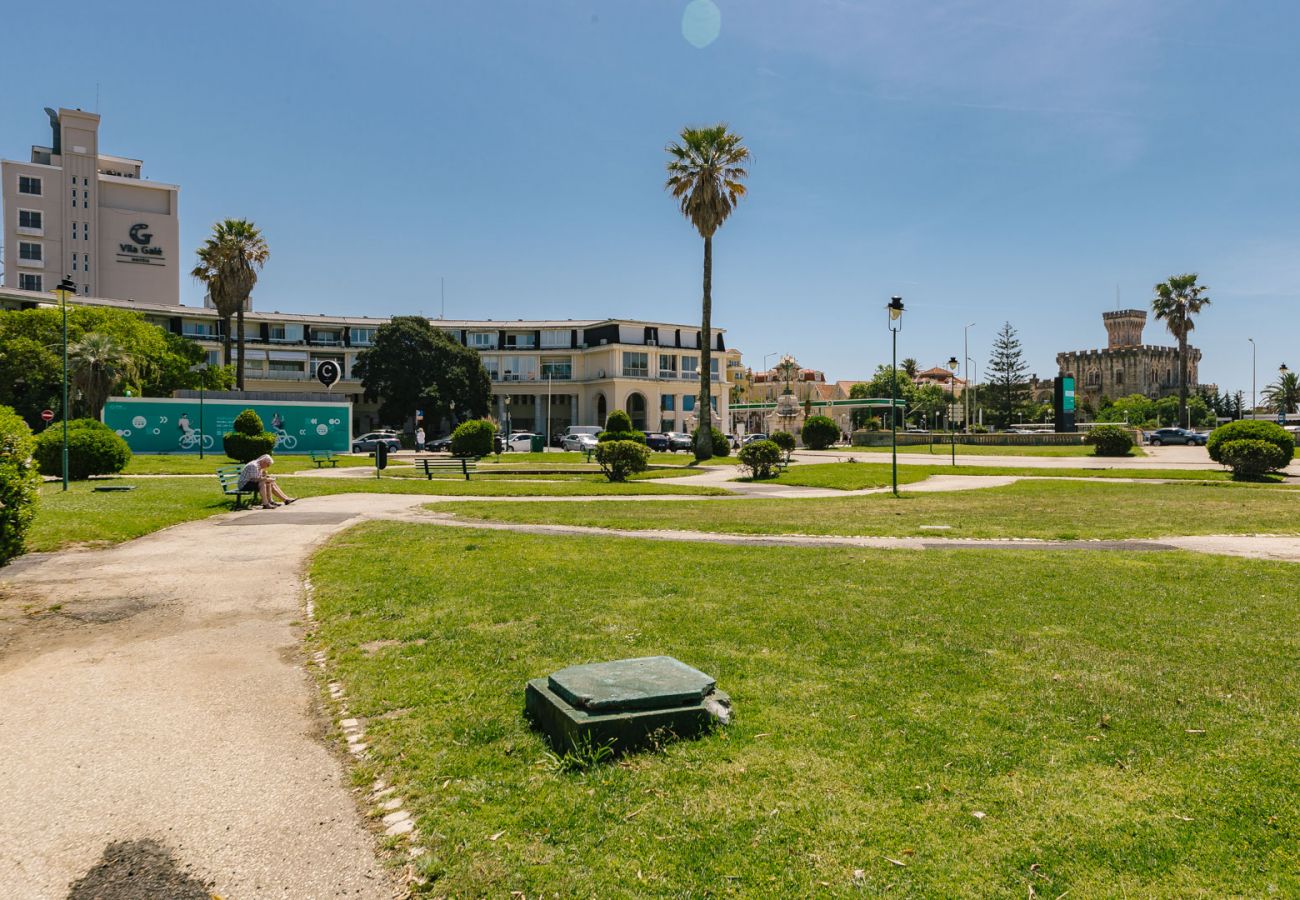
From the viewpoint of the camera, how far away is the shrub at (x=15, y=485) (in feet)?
27.2

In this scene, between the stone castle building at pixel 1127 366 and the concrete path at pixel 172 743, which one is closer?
the concrete path at pixel 172 743

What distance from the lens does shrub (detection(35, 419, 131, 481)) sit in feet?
72.5

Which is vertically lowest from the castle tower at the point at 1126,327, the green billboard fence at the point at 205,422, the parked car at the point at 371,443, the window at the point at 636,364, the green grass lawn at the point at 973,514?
the green grass lawn at the point at 973,514

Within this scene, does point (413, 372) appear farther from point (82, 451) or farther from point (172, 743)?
point (172, 743)

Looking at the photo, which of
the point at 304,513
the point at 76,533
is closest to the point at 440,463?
the point at 304,513

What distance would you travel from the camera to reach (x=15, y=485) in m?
8.45

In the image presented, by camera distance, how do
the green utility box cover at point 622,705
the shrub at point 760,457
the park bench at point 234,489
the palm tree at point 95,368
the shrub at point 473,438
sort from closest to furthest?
the green utility box cover at point 622,705 → the park bench at point 234,489 → the shrub at point 760,457 → the shrub at point 473,438 → the palm tree at point 95,368

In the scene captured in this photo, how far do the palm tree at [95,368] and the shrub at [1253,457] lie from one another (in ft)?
172

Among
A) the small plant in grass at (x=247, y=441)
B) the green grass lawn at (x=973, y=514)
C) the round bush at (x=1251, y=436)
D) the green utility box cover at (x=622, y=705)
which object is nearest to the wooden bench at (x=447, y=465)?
the small plant in grass at (x=247, y=441)

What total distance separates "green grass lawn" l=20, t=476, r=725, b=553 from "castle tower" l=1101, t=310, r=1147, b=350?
171080mm

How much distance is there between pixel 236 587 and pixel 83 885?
252 inches

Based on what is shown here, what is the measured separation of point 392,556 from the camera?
10.9 metres

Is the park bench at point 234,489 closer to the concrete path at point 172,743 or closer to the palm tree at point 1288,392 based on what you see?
the concrete path at point 172,743

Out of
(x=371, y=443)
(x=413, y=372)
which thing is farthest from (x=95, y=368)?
(x=413, y=372)
